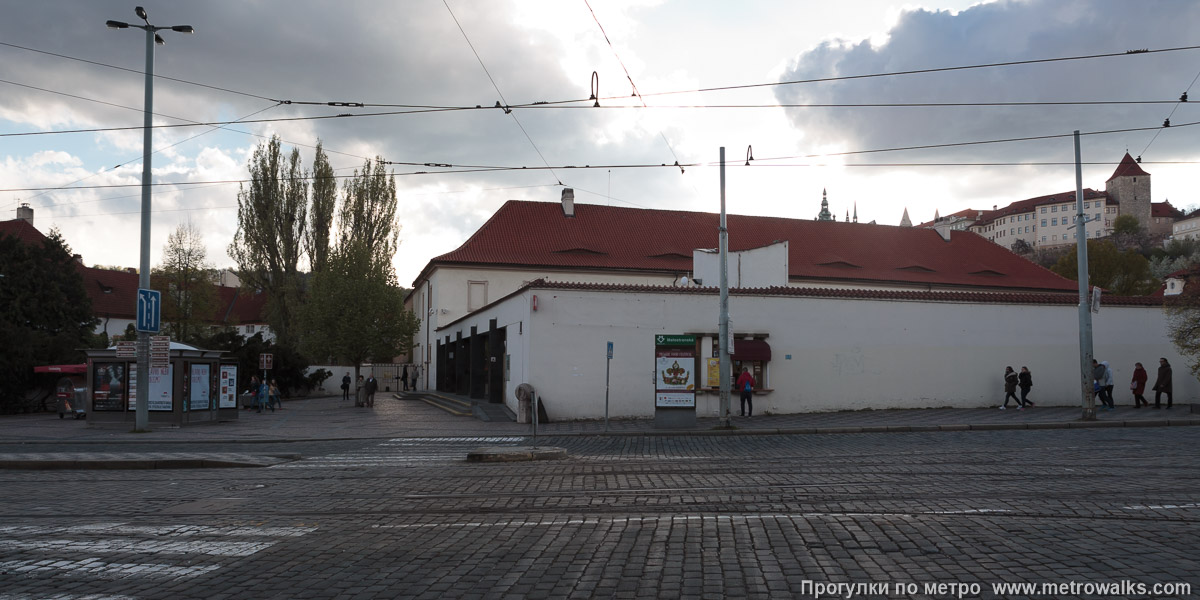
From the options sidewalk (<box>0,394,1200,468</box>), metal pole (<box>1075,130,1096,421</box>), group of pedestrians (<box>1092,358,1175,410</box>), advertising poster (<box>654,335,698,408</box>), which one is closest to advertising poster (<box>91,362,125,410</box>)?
sidewalk (<box>0,394,1200,468</box>)

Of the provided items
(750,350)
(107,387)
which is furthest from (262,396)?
(750,350)

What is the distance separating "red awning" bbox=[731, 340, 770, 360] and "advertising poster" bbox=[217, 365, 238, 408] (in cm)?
1662

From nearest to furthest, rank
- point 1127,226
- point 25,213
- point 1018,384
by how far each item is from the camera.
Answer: point 1018,384 → point 25,213 → point 1127,226

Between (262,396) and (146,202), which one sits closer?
(146,202)

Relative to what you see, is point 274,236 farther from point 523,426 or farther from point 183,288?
point 523,426

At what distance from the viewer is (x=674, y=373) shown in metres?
23.3

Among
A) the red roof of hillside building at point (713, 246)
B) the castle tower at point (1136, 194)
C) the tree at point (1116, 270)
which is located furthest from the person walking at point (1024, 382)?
the castle tower at point (1136, 194)

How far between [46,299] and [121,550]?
4250 centimetres

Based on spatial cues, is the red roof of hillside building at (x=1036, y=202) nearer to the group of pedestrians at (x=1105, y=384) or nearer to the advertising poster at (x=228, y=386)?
the group of pedestrians at (x=1105, y=384)

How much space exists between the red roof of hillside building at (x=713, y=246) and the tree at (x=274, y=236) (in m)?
8.61

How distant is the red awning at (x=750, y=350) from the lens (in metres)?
27.4

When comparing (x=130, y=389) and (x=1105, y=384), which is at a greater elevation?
(x=1105, y=384)

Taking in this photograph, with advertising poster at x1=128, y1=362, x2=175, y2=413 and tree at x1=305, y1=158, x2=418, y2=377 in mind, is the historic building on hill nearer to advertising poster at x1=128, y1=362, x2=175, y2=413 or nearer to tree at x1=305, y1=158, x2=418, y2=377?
tree at x1=305, y1=158, x2=418, y2=377

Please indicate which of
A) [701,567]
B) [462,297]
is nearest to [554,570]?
[701,567]
